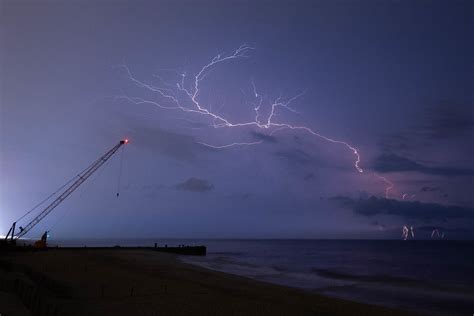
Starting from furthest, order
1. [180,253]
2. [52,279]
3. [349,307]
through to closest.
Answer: [180,253] → [52,279] → [349,307]

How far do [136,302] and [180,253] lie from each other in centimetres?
5609

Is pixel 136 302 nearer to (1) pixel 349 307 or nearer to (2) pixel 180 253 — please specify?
(1) pixel 349 307

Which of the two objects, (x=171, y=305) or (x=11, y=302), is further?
(x=171, y=305)

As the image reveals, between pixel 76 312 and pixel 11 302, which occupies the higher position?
pixel 11 302

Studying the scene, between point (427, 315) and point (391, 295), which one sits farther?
point (391, 295)

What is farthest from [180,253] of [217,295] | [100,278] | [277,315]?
[277,315]

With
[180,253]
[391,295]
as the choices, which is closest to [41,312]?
[391,295]

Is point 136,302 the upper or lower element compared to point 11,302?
lower

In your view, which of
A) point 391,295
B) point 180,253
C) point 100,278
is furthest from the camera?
point 180,253

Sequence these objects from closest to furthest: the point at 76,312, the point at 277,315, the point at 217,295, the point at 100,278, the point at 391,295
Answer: the point at 76,312 → the point at 277,315 → the point at 217,295 → the point at 100,278 → the point at 391,295

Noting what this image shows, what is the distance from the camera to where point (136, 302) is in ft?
63.4

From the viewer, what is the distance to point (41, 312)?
44.2 ft

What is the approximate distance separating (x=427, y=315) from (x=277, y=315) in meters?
10.2

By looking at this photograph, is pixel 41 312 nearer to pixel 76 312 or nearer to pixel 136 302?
pixel 76 312
